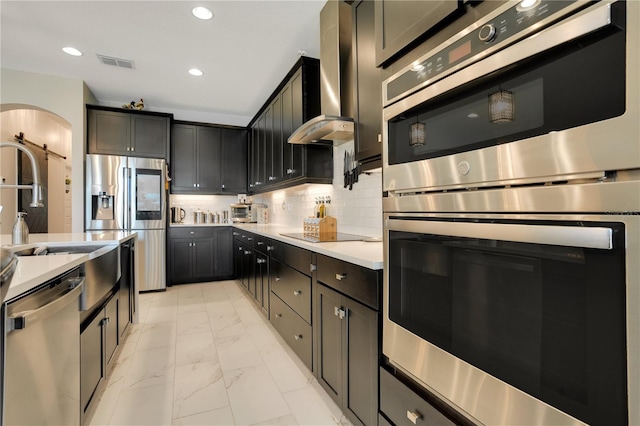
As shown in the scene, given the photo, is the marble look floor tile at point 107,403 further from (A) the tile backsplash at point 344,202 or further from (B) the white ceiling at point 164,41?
(B) the white ceiling at point 164,41

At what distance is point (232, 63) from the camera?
3373 millimetres

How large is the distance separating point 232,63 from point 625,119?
3.54 metres

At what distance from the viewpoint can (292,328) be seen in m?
2.31

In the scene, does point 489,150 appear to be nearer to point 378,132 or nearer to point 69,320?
point 378,132

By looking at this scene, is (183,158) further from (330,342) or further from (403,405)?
(403,405)

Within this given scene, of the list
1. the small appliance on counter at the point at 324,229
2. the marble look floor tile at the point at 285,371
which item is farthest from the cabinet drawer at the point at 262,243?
the marble look floor tile at the point at 285,371

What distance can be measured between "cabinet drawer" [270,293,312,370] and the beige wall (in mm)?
3079

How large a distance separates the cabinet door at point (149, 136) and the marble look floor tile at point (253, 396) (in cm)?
358

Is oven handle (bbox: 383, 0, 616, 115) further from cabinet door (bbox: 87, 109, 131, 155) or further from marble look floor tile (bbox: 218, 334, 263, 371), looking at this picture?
cabinet door (bbox: 87, 109, 131, 155)

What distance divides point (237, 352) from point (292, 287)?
75 cm

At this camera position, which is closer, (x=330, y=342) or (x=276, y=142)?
(x=330, y=342)

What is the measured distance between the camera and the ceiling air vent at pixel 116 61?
3287 millimetres

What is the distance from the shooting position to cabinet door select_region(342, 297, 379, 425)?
4.30 feet

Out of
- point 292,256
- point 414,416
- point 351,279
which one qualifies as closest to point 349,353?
point 351,279
